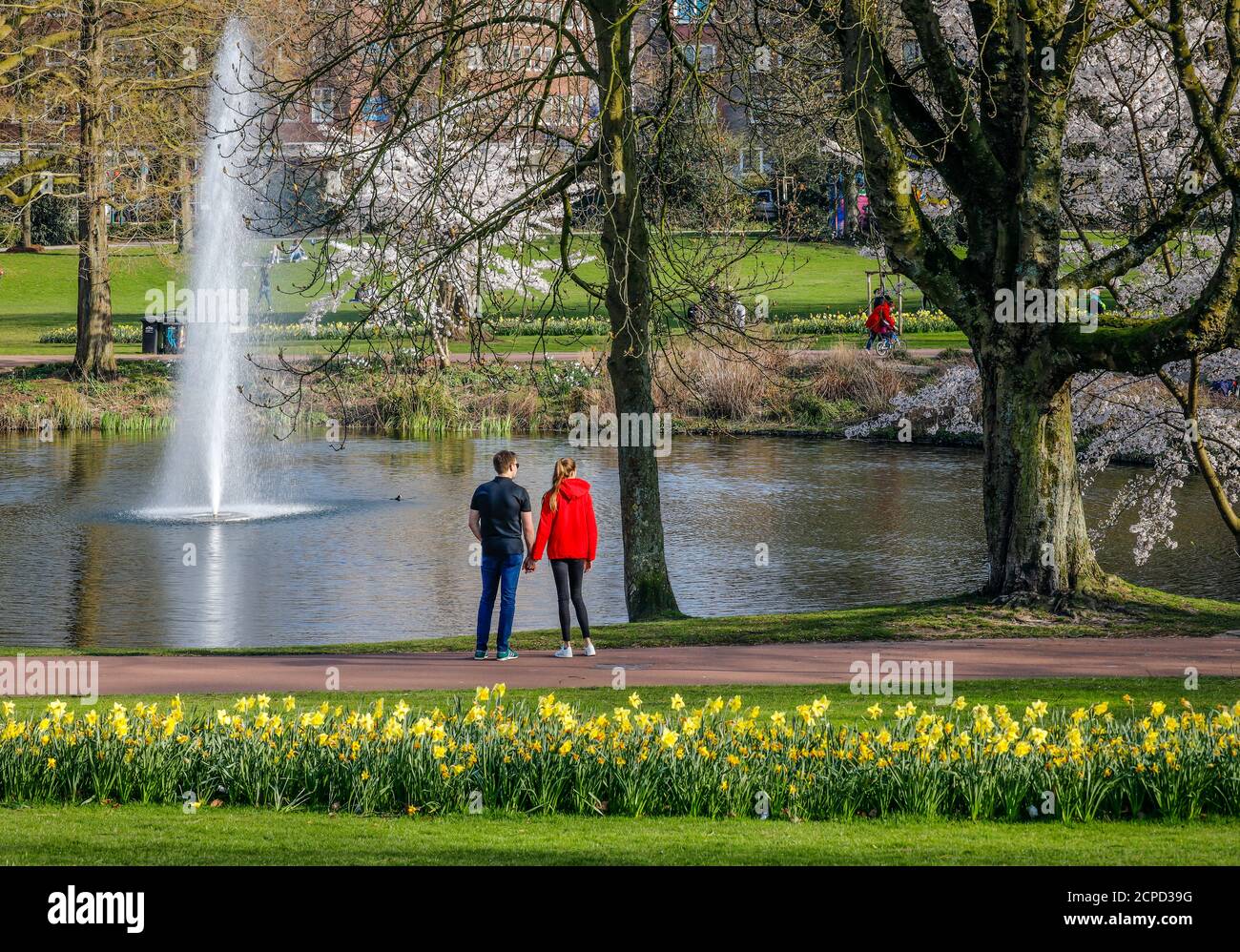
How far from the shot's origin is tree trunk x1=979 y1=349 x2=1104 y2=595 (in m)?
15.0

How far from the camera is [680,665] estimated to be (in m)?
12.9

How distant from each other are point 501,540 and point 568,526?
1.99 feet

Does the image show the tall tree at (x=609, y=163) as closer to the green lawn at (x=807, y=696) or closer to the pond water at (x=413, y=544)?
the pond water at (x=413, y=544)

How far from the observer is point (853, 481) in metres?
28.1

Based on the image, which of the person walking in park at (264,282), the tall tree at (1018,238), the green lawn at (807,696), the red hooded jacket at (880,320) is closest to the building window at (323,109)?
the tall tree at (1018,238)

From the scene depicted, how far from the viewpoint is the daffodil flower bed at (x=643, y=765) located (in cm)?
802

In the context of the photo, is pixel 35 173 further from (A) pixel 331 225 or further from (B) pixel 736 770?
(B) pixel 736 770

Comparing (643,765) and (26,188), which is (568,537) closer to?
(643,765)

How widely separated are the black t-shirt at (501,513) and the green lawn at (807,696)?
1824 mm

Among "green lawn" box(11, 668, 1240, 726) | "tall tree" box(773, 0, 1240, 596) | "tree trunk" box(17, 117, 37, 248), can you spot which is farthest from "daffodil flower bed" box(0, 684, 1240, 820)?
"tree trunk" box(17, 117, 37, 248)

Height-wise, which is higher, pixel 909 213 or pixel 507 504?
pixel 909 213

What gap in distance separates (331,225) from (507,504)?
12.3 ft

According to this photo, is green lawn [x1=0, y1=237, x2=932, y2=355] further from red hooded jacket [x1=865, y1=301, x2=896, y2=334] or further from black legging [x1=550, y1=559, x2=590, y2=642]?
black legging [x1=550, y1=559, x2=590, y2=642]

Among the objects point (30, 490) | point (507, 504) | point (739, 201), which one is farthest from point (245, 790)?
point (30, 490)
